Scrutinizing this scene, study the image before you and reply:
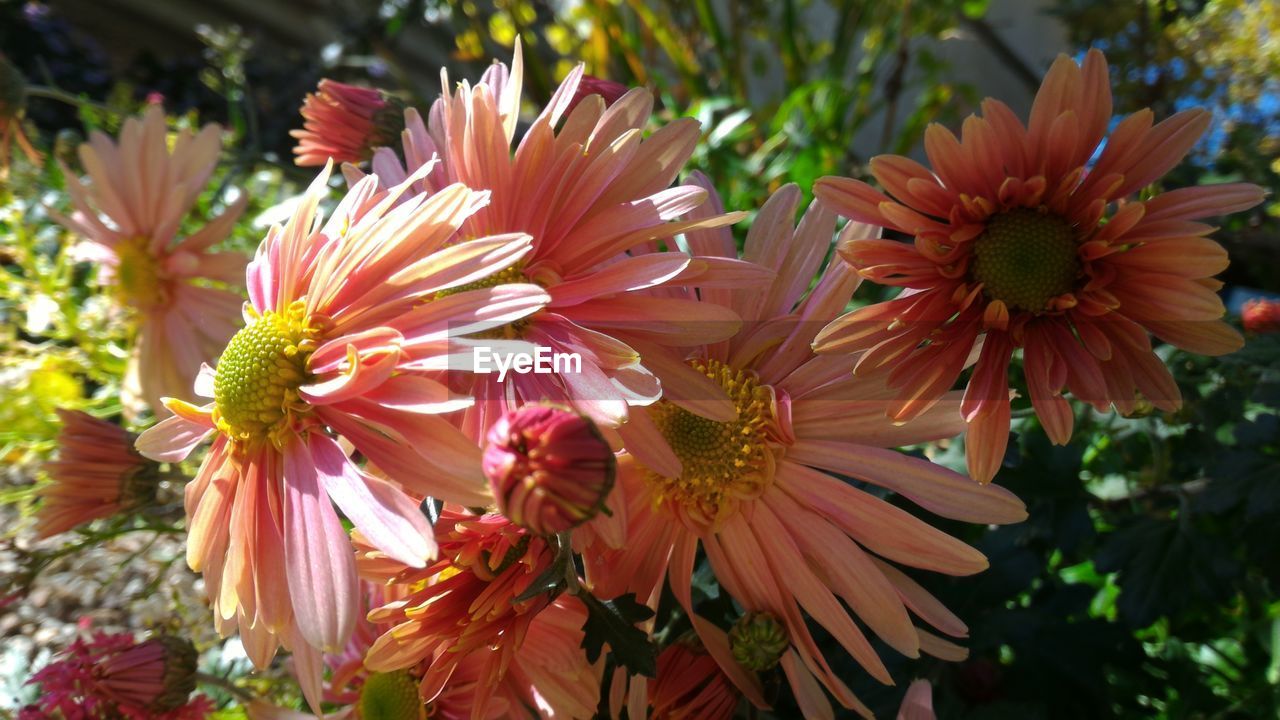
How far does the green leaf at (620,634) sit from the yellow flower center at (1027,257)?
21 centimetres

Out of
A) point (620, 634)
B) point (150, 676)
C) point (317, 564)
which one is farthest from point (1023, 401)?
point (150, 676)

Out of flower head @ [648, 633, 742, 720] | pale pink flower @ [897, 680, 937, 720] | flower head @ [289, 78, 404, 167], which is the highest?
flower head @ [289, 78, 404, 167]

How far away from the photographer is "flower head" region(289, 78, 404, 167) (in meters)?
0.53

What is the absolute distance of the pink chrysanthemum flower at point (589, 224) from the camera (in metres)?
0.32

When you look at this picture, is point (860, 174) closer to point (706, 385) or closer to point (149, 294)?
point (706, 385)

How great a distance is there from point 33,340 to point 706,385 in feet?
3.54

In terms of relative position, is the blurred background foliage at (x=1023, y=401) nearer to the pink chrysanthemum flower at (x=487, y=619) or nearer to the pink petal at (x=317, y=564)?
the pink chrysanthemum flower at (x=487, y=619)

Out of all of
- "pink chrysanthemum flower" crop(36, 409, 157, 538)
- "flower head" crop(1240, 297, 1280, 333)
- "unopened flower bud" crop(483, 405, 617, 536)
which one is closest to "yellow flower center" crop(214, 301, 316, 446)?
"unopened flower bud" crop(483, 405, 617, 536)

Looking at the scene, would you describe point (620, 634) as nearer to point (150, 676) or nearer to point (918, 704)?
point (918, 704)

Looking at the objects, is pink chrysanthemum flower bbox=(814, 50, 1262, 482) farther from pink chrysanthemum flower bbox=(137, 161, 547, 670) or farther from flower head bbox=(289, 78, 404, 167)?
flower head bbox=(289, 78, 404, 167)

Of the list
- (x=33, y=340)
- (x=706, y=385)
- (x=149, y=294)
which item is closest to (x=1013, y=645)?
(x=706, y=385)

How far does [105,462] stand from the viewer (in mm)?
532

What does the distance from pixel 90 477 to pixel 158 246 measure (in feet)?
0.87

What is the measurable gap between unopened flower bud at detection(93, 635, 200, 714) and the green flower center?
126 mm
